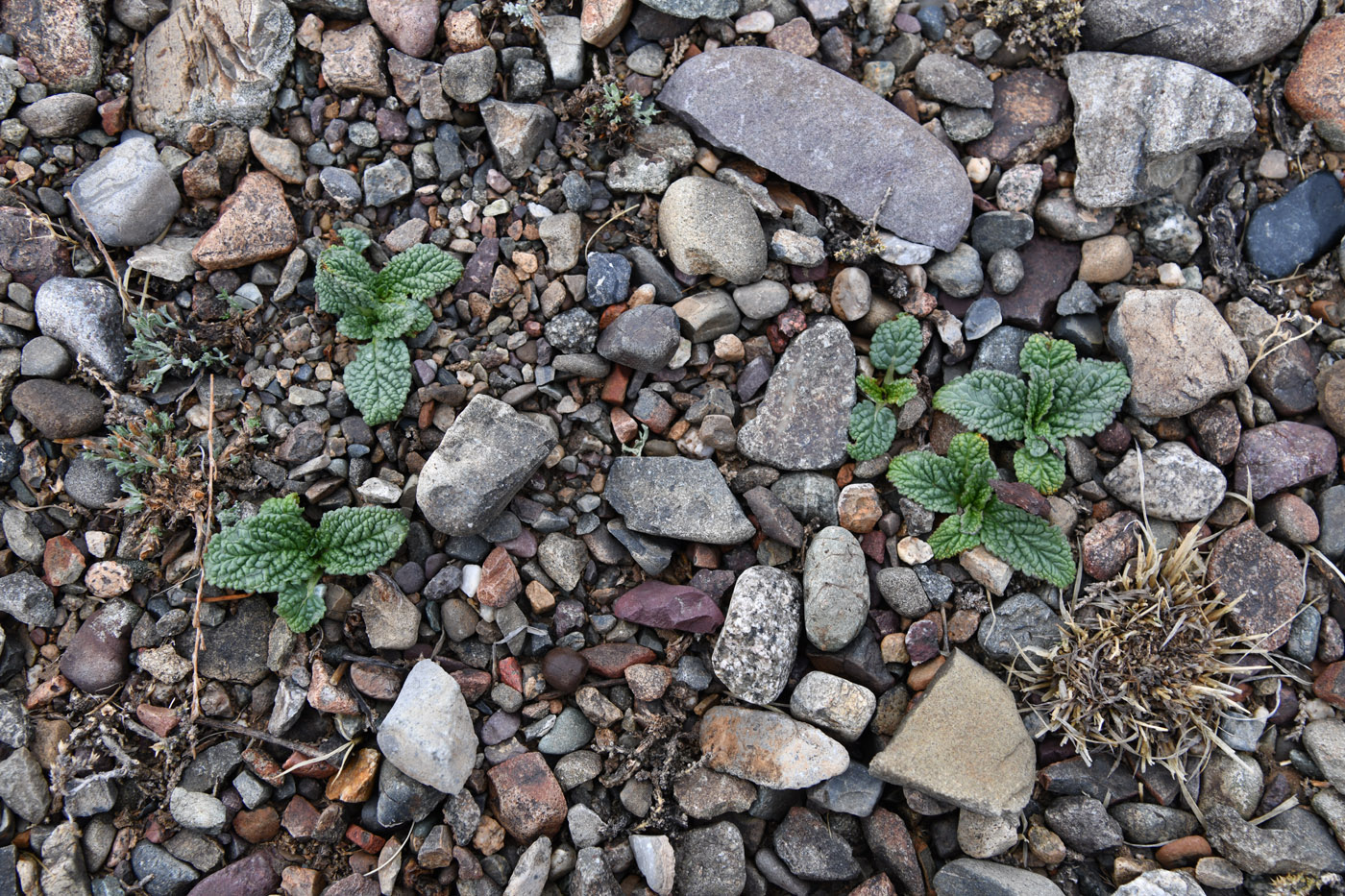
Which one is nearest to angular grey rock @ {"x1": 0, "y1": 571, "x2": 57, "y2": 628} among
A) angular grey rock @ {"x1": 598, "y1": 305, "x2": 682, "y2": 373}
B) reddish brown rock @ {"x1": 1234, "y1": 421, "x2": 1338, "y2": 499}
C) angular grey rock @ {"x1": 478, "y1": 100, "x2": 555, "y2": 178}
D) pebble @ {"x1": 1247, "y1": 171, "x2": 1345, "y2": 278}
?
angular grey rock @ {"x1": 598, "y1": 305, "x2": 682, "y2": 373}

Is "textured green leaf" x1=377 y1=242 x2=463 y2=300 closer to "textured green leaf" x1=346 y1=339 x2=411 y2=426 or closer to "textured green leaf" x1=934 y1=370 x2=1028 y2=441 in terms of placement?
"textured green leaf" x1=346 y1=339 x2=411 y2=426

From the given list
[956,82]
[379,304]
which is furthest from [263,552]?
[956,82]

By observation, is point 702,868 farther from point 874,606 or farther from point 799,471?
point 799,471

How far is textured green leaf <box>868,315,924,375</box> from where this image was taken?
10.7 ft

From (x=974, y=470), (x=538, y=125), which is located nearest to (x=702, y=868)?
(x=974, y=470)

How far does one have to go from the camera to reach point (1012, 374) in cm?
335

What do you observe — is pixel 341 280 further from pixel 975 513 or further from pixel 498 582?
pixel 975 513

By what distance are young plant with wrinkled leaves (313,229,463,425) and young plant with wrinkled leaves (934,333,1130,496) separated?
2.09 metres

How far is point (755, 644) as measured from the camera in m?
2.99

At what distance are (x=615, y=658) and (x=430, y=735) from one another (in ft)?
2.32

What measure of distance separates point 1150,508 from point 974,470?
742 mm

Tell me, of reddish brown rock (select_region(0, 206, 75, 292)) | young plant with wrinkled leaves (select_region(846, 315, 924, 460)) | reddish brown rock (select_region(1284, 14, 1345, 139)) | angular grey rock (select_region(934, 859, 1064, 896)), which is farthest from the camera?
reddish brown rock (select_region(1284, 14, 1345, 139))

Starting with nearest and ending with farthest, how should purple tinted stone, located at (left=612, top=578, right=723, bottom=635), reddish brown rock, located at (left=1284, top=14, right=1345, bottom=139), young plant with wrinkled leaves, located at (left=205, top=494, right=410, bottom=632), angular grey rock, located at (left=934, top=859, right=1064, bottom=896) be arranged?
angular grey rock, located at (left=934, top=859, right=1064, bottom=896) < young plant with wrinkled leaves, located at (left=205, top=494, right=410, bottom=632) < purple tinted stone, located at (left=612, top=578, right=723, bottom=635) < reddish brown rock, located at (left=1284, top=14, right=1345, bottom=139)

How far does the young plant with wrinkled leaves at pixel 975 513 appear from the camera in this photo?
10.2 ft
